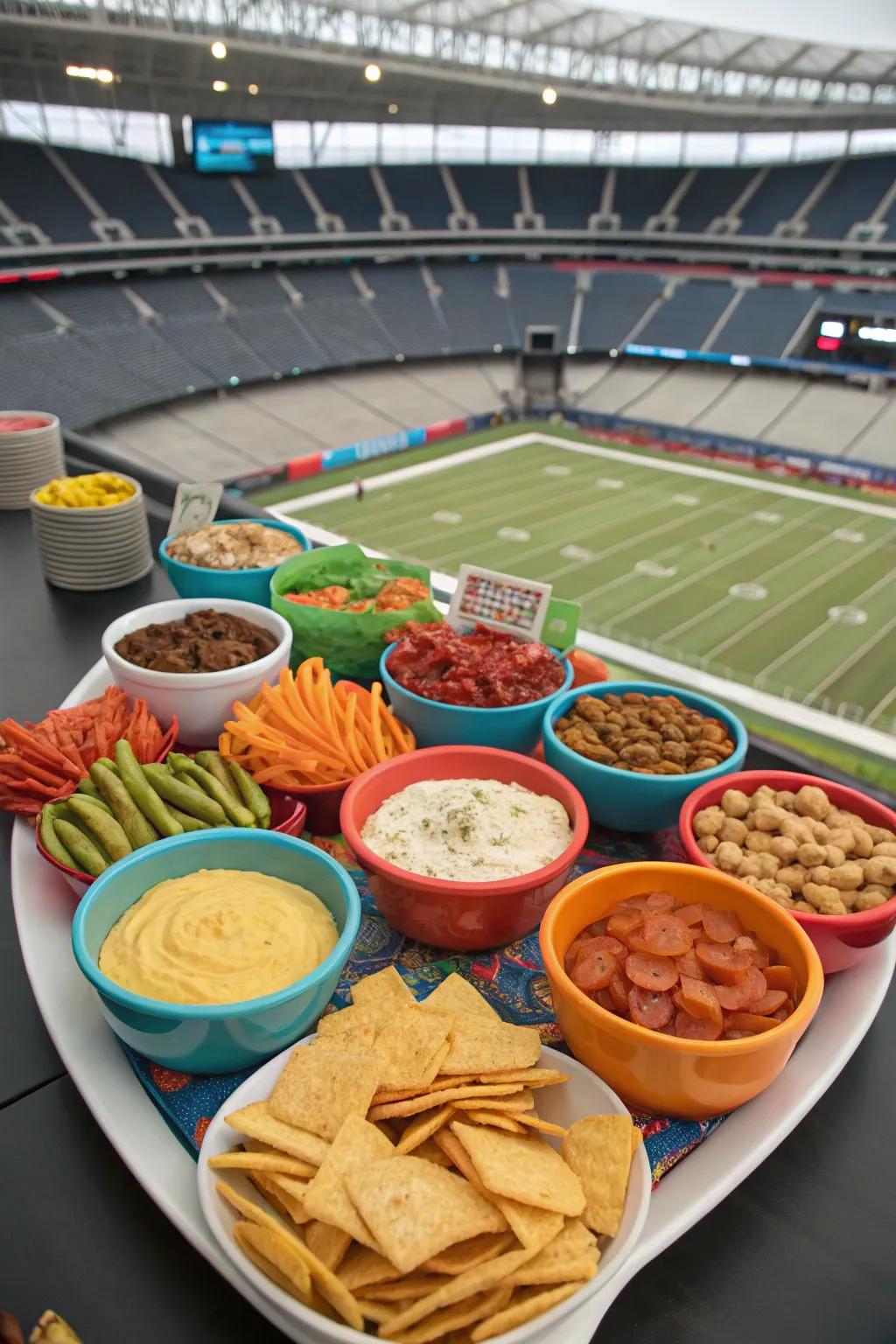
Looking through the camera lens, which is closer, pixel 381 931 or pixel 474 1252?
→ pixel 474 1252

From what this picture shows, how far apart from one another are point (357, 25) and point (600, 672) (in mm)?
23114

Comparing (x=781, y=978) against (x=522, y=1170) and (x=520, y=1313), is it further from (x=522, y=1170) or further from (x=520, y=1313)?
(x=520, y=1313)

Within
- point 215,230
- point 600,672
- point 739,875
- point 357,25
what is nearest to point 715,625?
point 600,672

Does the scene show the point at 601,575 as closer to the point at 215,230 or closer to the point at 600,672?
the point at 600,672

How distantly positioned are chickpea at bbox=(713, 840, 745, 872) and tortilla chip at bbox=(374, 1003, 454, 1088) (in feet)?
2.10

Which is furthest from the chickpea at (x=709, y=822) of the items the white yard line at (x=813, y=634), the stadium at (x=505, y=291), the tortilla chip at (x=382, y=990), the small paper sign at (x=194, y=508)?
the white yard line at (x=813, y=634)

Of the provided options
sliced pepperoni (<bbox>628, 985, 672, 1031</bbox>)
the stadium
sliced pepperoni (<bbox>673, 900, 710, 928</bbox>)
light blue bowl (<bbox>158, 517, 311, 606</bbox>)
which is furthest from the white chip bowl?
the stadium

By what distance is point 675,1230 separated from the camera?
4.22 feet

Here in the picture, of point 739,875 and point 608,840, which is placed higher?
point 739,875

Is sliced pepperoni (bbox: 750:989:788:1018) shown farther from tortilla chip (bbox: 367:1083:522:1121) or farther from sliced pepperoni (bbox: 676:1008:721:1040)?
tortilla chip (bbox: 367:1083:522:1121)

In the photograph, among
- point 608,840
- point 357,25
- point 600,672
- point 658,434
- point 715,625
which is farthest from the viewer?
point 658,434

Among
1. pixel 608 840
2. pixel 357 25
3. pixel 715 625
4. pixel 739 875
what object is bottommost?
pixel 715 625

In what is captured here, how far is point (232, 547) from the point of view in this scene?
120 inches

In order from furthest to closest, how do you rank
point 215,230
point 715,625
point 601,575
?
point 215,230 → point 601,575 → point 715,625
